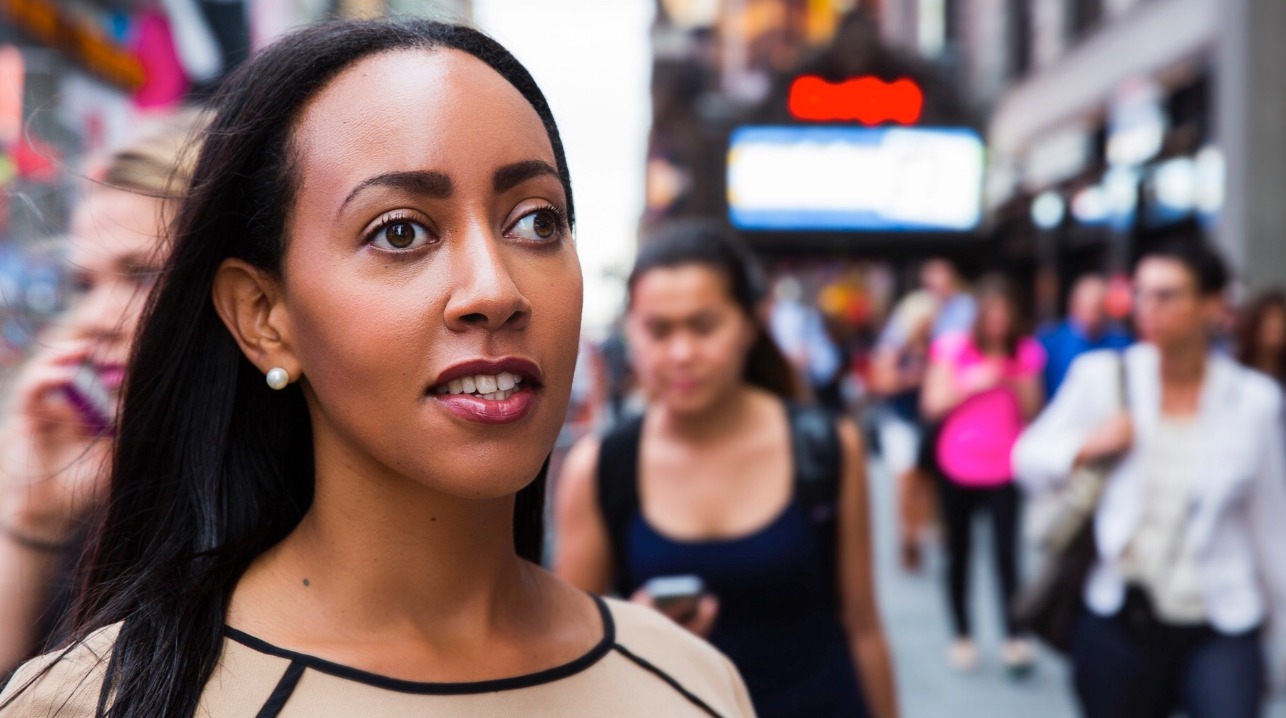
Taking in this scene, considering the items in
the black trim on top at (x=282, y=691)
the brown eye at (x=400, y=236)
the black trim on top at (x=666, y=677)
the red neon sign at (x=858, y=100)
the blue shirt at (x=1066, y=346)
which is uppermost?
the red neon sign at (x=858, y=100)

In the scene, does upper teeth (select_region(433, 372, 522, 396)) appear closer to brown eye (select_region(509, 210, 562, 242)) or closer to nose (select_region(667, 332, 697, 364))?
brown eye (select_region(509, 210, 562, 242))

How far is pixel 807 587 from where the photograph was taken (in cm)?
341

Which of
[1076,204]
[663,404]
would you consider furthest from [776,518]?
[1076,204]

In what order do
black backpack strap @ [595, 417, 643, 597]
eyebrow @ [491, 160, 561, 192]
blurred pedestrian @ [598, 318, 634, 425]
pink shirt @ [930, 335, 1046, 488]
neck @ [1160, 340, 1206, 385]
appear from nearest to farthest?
1. eyebrow @ [491, 160, 561, 192]
2. black backpack strap @ [595, 417, 643, 597]
3. neck @ [1160, 340, 1206, 385]
4. pink shirt @ [930, 335, 1046, 488]
5. blurred pedestrian @ [598, 318, 634, 425]

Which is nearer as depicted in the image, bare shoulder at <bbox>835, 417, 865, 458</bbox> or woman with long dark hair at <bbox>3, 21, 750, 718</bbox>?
woman with long dark hair at <bbox>3, 21, 750, 718</bbox>

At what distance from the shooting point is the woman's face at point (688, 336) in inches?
145

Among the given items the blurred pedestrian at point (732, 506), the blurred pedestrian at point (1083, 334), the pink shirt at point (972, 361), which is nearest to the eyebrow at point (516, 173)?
the blurred pedestrian at point (732, 506)

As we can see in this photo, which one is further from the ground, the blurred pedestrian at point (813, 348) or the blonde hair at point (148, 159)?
the blonde hair at point (148, 159)

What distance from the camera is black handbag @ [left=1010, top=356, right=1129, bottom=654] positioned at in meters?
4.54

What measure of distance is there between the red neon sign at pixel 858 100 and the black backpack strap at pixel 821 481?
1095 cm

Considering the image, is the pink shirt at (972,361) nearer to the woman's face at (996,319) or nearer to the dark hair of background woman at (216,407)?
the woman's face at (996,319)

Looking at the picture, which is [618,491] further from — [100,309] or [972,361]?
[972,361]

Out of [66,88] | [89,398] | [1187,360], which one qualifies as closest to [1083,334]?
[1187,360]

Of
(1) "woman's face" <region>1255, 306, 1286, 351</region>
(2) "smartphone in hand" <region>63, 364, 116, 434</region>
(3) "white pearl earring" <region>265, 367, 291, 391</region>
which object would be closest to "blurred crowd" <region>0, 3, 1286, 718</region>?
→ (2) "smartphone in hand" <region>63, 364, 116, 434</region>
